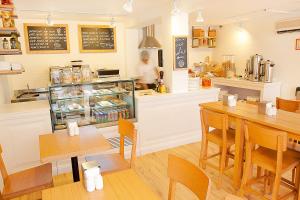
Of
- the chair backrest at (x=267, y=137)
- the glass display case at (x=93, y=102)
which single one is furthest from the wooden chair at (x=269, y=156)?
the glass display case at (x=93, y=102)

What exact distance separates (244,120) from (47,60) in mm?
4535

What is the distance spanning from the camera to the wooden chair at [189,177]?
129cm

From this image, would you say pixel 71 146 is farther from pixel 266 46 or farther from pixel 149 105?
pixel 266 46

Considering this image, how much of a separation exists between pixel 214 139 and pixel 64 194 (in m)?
1.86

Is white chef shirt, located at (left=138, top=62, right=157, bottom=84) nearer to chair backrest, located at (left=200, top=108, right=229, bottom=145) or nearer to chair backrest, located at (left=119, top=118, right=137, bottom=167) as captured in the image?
chair backrest, located at (left=200, top=108, right=229, bottom=145)

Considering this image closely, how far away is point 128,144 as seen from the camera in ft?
11.6

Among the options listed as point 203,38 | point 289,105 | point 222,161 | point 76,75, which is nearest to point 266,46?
point 203,38

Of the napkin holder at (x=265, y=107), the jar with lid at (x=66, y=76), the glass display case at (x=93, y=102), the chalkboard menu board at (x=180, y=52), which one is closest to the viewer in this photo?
the napkin holder at (x=265, y=107)

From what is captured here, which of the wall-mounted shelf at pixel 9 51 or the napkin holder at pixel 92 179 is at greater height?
the wall-mounted shelf at pixel 9 51

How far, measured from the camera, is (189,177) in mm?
1421

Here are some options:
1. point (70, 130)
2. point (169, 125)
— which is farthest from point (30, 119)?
point (169, 125)

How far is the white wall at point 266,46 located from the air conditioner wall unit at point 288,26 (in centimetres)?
9

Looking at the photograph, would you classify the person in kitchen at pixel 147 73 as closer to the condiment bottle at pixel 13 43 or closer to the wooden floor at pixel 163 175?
the wooden floor at pixel 163 175

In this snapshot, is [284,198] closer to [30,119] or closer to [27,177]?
A: [27,177]
